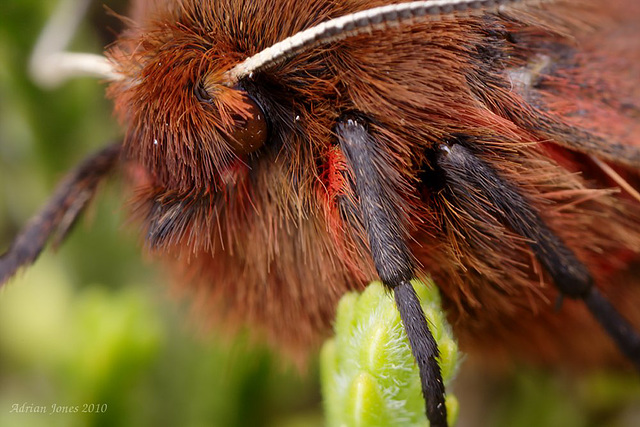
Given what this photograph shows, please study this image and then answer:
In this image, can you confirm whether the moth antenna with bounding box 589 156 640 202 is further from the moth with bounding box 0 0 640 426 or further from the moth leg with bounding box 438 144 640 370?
the moth leg with bounding box 438 144 640 370

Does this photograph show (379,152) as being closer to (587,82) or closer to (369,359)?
(369,359)

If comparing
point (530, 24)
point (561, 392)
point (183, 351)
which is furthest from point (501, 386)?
point (530, 24)

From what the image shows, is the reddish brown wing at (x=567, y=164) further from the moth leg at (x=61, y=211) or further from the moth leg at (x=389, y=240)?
the moth leg at (x=61, y=211)

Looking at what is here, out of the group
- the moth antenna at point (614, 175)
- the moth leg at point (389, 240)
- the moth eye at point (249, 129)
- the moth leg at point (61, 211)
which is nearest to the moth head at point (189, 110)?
the moth eye at point (249, 129)

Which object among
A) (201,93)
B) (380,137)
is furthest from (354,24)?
(201,93)

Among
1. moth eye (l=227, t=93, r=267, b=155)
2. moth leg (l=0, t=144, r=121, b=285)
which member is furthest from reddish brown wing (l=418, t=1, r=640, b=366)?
moth leg (l=0, t=144, r=121, b=285)

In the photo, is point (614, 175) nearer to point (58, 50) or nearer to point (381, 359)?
point (381, 359)
